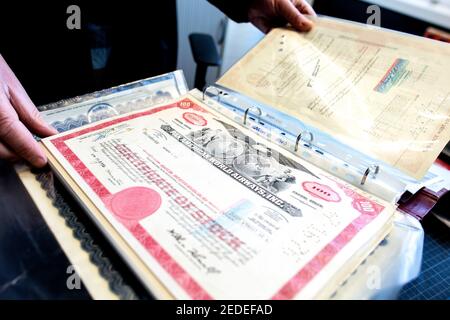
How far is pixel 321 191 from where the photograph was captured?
413 millimetres

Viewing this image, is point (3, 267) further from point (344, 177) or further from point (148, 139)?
point (344, 177)

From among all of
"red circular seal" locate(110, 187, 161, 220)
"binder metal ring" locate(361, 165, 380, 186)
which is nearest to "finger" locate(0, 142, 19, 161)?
"red circular seal" locate(110, 187, 161, 220)

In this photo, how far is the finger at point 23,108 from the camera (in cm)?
45

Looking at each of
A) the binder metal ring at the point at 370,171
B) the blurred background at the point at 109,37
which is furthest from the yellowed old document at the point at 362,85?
the blurred background at the point at 109,37

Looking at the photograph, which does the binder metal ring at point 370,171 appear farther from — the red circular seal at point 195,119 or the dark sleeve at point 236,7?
the dark sleeve at point 236,7

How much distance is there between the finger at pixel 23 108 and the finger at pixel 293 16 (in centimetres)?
50

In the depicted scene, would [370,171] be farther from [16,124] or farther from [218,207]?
[16,124]

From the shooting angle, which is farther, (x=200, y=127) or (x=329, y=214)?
(x=200, y=127)

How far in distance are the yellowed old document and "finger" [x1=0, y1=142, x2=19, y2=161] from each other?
0.35 metres

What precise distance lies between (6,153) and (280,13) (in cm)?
59

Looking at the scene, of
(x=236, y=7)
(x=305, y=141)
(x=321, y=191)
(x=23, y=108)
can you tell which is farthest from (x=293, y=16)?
(x=23, y=108)
